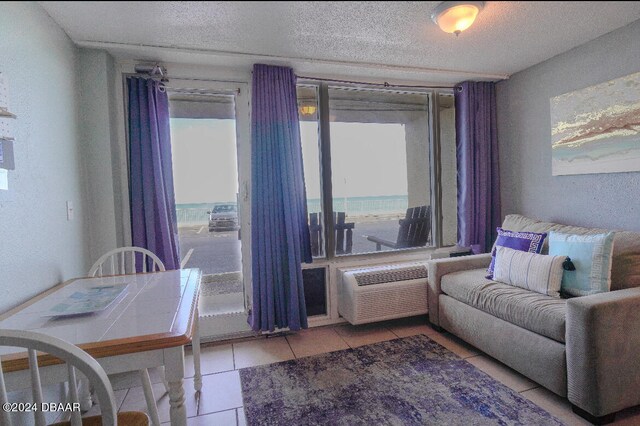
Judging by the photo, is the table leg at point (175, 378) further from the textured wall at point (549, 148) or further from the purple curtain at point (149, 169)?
the textured wall at point (549, 148)

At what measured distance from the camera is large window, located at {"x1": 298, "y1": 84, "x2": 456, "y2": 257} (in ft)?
9.46

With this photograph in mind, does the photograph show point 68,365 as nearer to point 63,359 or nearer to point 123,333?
point 63,359

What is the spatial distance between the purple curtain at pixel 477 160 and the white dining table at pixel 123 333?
2.58 metres

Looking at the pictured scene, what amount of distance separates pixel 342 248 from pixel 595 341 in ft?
6.28

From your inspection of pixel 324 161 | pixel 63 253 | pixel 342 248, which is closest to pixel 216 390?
pixel 63 253

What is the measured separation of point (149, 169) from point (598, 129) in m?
3.16

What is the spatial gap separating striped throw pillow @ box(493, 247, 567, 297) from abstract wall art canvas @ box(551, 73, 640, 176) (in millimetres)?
818

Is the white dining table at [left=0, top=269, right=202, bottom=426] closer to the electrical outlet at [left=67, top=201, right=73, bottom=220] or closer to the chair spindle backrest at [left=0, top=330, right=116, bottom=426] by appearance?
the chair spindle backrest at [left=0, top=330, right=116, bottom=426]

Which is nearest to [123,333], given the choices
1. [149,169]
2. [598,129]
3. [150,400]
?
[150,400]

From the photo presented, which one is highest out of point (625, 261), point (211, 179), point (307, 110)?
point (307, 110)

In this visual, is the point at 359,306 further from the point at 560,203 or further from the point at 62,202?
the point at 62,202

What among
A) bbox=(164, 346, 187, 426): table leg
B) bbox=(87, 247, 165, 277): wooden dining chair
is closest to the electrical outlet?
bbox=(87, 247, 165, 277): wooden dining chair

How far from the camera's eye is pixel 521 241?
7.70 feet

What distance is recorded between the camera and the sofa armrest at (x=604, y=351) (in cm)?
152
